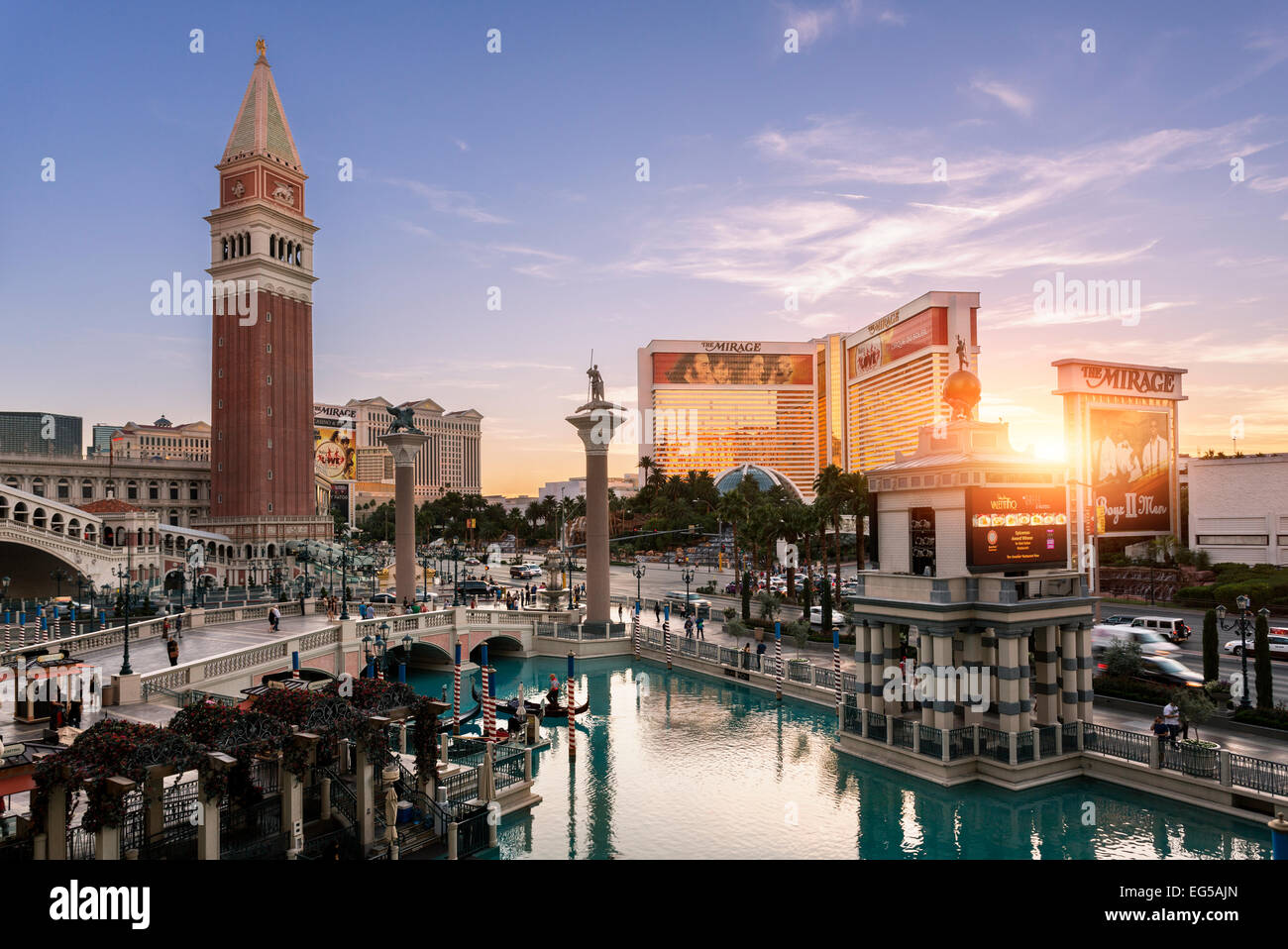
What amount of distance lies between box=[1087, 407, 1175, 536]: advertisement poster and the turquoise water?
65.4 meters

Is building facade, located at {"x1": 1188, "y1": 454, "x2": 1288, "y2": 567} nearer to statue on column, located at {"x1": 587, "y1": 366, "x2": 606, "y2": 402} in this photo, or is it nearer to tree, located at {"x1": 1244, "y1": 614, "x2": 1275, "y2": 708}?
tree, located at {"x1": 1244, "y1": 614, "x2": 1275, "y2": 708}

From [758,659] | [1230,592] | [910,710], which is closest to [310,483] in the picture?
[758,659]

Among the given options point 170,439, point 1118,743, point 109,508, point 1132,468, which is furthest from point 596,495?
point 170,439

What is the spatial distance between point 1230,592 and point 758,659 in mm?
37354

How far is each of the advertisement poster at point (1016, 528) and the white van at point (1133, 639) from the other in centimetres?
1385

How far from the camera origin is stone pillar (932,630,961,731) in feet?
86.4

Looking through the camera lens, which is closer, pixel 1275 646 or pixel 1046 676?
pixel 1046 676

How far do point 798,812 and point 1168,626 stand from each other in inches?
1337

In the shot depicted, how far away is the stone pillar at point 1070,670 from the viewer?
27.3 meters

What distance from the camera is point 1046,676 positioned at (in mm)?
27641

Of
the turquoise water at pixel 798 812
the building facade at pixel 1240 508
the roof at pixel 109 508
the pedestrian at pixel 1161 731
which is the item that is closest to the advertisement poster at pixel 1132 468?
the building facade at pixel 1240 508

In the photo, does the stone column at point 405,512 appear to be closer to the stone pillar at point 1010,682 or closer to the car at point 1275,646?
the stone pillar at point 1010,682

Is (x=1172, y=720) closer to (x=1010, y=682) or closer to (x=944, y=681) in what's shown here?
(x=1010, y=682)
